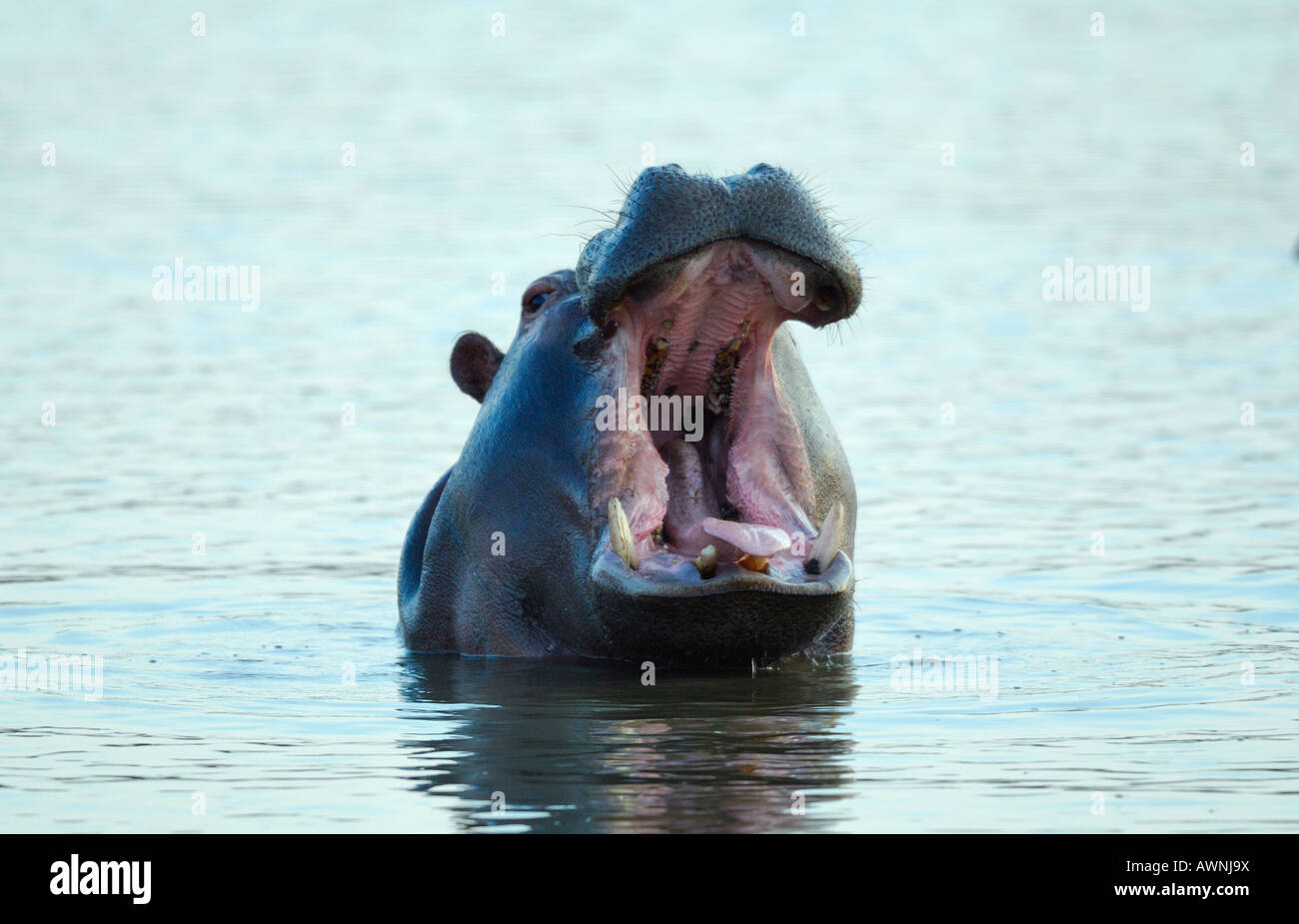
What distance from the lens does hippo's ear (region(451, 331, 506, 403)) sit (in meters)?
9.12

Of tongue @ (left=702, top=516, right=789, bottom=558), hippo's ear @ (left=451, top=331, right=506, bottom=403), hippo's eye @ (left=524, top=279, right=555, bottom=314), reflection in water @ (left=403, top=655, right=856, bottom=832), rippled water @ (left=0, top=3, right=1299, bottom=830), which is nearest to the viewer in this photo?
reflection in water @ (left=403, top=655, right=856, bottom=832)

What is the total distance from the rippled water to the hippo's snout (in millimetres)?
1416

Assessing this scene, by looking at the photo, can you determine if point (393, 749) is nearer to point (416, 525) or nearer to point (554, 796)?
point (554, 796)

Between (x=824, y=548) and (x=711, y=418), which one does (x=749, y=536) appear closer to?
(x=824, y=548)

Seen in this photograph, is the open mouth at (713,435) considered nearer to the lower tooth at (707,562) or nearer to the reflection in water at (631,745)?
the lower tooth at (707,562)

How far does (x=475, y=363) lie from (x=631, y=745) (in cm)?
233

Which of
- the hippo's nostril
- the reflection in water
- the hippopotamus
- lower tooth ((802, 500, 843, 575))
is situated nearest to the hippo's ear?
the hippopotamus

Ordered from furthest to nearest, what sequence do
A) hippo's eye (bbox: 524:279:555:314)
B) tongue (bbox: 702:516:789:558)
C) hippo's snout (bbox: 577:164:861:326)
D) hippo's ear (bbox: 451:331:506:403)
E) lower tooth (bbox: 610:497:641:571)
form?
hippo's ear (bbox: 451:331:506:403), hippo's eye (bbox: 524:279:555:314), lower tooth (bbox: 610:497:641:571), tongue (bbox: 702:516:789:558), hippo's snout (bbox: 577:164:861:326)

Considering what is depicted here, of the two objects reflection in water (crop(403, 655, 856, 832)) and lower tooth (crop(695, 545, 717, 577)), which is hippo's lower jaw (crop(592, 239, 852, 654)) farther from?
reflection in water (crop(403, 655, 856, 832))

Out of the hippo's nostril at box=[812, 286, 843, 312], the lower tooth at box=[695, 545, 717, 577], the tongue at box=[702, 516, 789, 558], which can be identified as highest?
the hippo's nostril at box=[812, 286, 843, 312]

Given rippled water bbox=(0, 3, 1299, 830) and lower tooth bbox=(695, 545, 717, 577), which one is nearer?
rippled water bbox=(0, 3, 1299, 830)

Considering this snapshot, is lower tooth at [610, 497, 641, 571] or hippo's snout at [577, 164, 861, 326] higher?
hippo's snout at [577, 164, 861, 326]

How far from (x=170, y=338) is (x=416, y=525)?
8.22m

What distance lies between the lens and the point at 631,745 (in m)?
7.32
